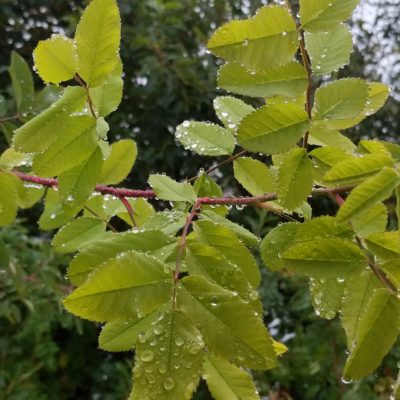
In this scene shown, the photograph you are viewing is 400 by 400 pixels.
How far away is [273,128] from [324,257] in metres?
0.14

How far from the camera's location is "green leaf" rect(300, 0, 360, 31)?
1.96 ft

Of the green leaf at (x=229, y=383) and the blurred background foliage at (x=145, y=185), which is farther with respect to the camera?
the blurred background foliage at (x=145, y=185)

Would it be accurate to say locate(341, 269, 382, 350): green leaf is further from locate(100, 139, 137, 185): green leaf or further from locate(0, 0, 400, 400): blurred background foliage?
locate(0, 0, 400, 400): blurred background foliage

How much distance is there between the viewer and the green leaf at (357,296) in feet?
1.95

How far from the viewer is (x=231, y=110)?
841 millimetres

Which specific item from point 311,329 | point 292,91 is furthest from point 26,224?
point 292,91

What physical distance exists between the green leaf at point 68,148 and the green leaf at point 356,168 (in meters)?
0.29

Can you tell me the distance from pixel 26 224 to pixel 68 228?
2539 millimetres

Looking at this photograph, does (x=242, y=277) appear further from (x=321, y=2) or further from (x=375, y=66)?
(x=375, y=66)

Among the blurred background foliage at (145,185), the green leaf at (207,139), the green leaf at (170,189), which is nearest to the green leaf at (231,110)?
the green leaf at (207,139)

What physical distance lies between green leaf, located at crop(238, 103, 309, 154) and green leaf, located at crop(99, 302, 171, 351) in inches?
7.5

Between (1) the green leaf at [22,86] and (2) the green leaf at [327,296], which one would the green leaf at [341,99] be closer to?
(2) the green leaf at [327,296]

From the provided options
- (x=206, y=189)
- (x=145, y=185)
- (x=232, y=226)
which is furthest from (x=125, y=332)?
(x=145, y=185)

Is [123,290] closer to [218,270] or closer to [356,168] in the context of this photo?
[218,270]
